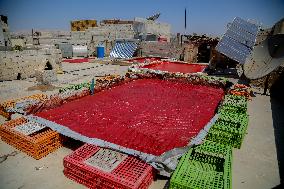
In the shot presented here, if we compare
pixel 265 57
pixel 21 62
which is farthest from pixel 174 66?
pixel 21 62

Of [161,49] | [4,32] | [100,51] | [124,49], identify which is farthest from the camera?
[100,51]

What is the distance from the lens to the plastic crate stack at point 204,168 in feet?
14.9

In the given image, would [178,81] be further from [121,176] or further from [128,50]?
[128,50]

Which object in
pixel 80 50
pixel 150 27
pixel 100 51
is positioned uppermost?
pixel 150 27

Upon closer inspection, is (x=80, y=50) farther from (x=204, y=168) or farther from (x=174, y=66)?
(x=204, y=168)

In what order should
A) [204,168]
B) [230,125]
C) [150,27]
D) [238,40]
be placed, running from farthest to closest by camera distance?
1. [150,27]
2. [238,40]
3. [230,125]
4. [204,168]

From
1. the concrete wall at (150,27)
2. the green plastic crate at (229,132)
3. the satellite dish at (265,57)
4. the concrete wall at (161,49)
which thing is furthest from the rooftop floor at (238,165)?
the concrete wall at (150,27)

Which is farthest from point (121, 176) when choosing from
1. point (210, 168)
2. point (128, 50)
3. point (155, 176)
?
point (128, 50)

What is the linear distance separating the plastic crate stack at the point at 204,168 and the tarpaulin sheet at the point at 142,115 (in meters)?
0.87

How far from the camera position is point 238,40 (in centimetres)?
1772

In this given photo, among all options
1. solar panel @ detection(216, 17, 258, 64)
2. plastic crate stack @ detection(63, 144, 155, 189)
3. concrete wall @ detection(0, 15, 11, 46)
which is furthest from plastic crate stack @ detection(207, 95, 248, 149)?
concrete wall @ detection(0, 15, 11, 46)

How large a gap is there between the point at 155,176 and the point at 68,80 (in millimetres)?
11674

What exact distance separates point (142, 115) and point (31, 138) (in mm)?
4081

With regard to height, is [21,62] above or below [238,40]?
below
